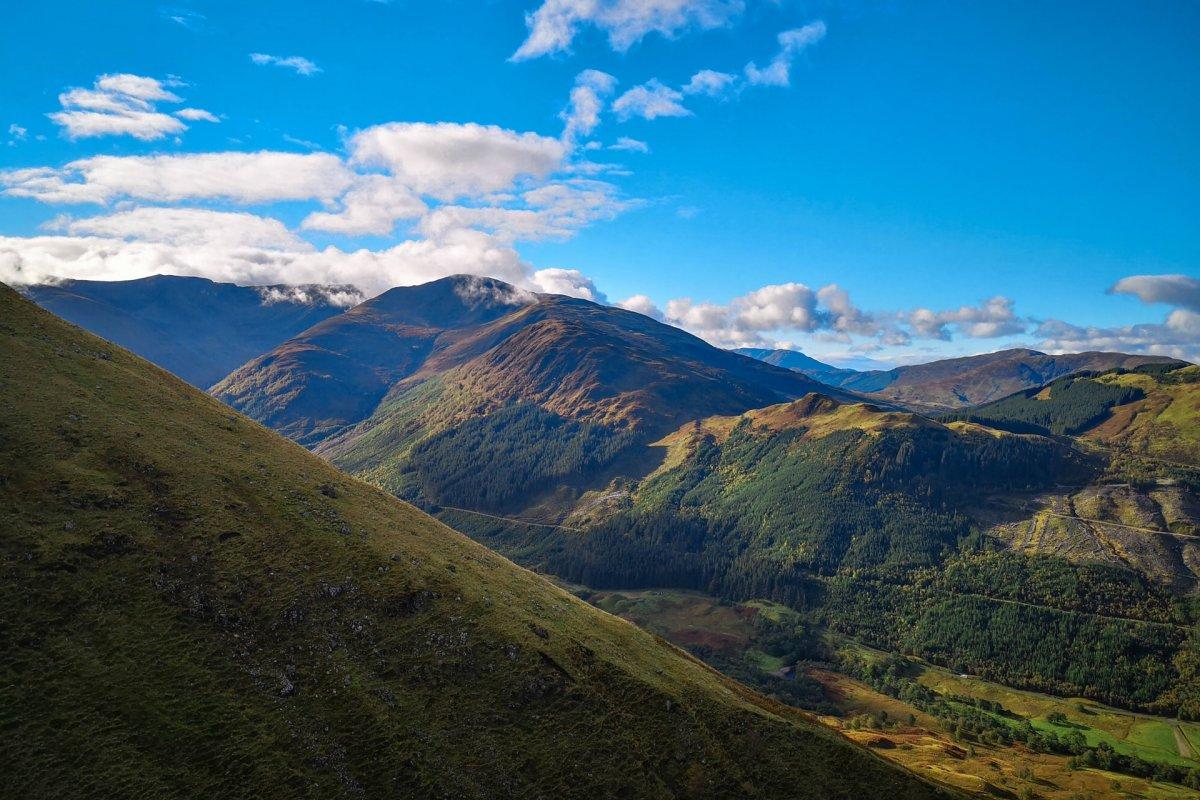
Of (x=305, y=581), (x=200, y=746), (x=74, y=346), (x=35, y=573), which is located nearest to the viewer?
(x=200, y=746)

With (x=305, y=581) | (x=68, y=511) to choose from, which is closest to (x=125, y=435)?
(x=68, y=511)

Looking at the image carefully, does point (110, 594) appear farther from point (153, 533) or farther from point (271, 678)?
point (271, 678)

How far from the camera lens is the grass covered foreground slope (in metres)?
52.8

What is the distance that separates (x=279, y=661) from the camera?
63562 mm

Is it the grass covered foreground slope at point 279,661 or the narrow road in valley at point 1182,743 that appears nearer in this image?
the grass covered foreground slope at point 279,661

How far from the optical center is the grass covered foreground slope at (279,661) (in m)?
52.8

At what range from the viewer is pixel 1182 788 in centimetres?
14625

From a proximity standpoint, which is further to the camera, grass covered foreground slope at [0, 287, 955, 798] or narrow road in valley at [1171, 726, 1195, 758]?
narrow road in valley at [1171, 726, 1195, 758]

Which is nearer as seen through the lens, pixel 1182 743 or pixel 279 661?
pixel 279 661

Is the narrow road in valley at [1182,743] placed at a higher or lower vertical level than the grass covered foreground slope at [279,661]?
lower

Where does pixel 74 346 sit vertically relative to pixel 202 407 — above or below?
above

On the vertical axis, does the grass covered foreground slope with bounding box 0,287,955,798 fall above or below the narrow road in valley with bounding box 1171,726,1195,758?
above

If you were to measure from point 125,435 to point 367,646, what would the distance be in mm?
50635

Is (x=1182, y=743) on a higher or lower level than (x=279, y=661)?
lower
